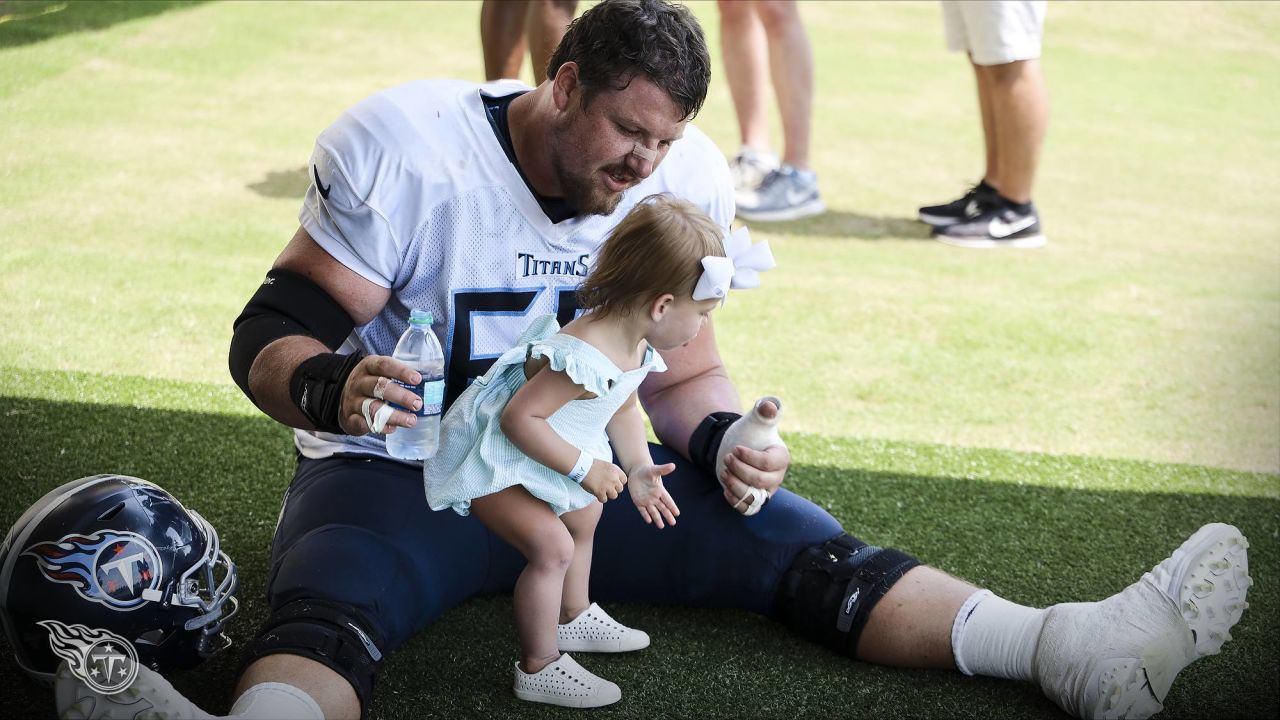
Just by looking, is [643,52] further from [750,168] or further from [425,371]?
[750,168]

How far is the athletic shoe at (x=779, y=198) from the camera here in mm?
5422

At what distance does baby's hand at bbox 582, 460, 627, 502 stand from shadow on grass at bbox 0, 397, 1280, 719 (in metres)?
0.36

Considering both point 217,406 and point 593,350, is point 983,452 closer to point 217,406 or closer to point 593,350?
point 593,350

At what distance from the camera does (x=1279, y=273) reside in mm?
5137

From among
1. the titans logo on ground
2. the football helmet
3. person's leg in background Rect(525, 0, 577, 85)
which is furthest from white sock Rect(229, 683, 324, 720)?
person's leg in background Rect(525, 0, 577, 85)

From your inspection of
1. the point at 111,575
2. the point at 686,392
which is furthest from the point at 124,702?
the point at 686,392

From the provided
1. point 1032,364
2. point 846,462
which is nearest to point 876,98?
point 1032,364

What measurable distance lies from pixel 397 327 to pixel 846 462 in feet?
4.38

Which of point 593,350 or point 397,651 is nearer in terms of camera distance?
point 593,350

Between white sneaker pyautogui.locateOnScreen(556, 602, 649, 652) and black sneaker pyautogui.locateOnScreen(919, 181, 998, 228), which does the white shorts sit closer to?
black sneaker pyautogui.locateOnScreen(919, 181, 998, 228)

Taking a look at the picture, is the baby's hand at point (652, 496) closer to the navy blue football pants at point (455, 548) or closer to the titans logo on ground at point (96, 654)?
the navy blue football pants at point (455, 548)

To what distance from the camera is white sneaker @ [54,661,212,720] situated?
1.67 meters

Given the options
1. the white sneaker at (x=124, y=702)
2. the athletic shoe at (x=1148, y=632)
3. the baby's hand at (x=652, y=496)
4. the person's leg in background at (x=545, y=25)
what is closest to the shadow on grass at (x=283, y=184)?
the person's leg in background at (x=545, y=25)

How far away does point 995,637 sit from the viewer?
2.12 m
